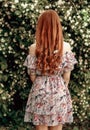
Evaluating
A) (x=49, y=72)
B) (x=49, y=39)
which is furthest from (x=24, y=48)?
(x=49, y=39)

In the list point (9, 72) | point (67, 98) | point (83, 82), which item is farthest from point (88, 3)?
point (67, 98)

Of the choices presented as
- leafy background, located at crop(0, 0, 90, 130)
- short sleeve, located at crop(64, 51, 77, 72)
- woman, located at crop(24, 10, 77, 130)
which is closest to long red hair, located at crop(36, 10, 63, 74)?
woman, located at crop(24, 10, 77, 130)

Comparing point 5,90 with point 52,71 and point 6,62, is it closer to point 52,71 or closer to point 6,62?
point 6,62

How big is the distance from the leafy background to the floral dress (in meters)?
1.03

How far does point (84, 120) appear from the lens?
6801 millimetres

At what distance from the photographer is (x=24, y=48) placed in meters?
5.84

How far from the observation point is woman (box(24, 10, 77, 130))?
458 centimetres

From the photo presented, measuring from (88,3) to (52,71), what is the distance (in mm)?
1965

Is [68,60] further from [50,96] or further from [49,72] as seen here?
[50,96]

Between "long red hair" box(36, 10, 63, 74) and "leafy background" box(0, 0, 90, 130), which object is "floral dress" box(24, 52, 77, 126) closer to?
"long red hair" box(36, 10, 63, 74)

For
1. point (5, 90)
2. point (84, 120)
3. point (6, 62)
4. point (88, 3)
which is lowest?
point (84, 120)

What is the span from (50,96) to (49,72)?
0.27 metres

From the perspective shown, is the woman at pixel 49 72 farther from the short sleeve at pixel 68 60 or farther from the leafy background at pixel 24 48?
the leafy background at pixel 24 48

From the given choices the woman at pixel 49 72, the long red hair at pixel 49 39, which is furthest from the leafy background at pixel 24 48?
the long red hair at pixel 49 39
